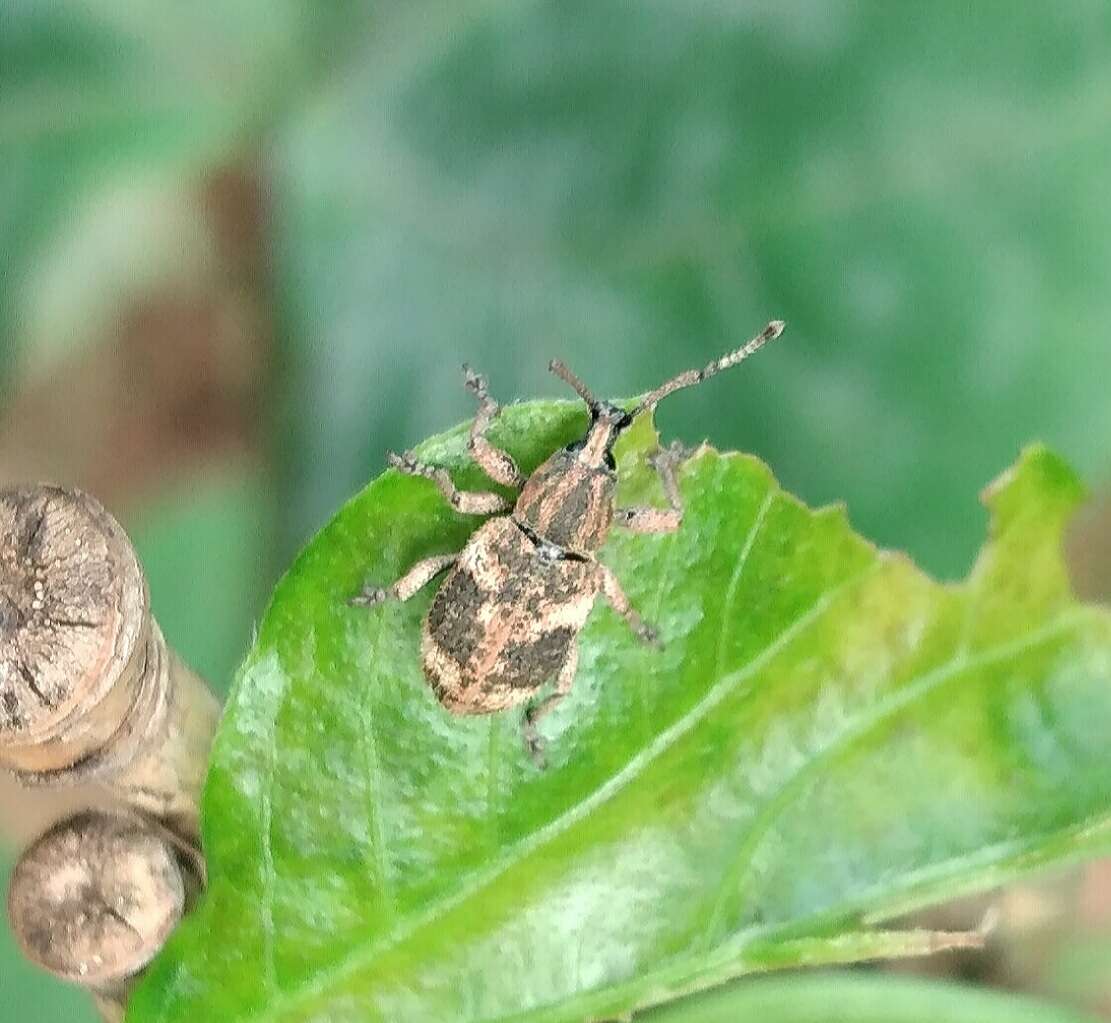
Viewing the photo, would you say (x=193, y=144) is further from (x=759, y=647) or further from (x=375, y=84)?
(x=759, y=647)

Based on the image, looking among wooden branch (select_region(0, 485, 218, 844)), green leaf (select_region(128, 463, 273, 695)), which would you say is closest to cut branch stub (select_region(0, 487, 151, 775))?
wooden branch (select_region(0, 485, 218, 844))

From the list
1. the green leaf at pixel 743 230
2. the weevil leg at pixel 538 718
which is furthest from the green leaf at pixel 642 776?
the green leaf at pixel 743 230

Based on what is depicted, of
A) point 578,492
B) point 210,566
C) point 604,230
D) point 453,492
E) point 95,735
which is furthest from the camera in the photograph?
point 210,566

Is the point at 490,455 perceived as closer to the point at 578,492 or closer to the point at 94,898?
the point at 578,492

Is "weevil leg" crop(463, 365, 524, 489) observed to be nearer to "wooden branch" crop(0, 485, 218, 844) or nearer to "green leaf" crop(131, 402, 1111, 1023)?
"green leaf" crop(131, 402, 1111, 1023)

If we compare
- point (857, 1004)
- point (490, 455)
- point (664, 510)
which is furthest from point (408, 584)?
point (857, 1004)

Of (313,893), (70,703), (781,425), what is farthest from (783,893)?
(781,425)
